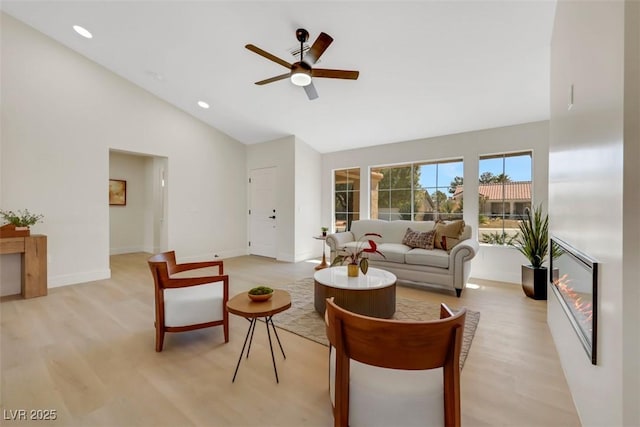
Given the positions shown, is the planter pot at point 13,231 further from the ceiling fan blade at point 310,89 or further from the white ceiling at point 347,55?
the ceiling fan blade at point 310,89

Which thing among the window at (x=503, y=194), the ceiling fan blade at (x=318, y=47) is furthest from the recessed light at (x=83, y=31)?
the window at (x=503, y=194)

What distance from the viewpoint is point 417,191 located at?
526 centimetres

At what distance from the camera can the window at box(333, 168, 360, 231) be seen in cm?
607

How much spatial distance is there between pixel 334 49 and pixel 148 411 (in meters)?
3.62

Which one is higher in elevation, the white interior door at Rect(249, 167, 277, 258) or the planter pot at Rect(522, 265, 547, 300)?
the white interior door at Rect(249, 167, 277, 258)

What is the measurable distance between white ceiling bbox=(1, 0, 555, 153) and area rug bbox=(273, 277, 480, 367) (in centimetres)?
278

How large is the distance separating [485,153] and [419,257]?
6.92 feet

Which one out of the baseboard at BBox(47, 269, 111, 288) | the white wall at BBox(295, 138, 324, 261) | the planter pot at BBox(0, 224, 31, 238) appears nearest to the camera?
the planter pot at BBox(0, 224, 31, 238)

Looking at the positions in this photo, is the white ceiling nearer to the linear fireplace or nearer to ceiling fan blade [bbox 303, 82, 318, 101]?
ceiling fan blade [bbox 303, 82, 318, 101]

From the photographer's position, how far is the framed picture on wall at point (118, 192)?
6.64 metres

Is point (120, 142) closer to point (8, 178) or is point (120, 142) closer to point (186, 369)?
point (8, 178)

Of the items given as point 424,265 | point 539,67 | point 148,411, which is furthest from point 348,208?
point 148,411

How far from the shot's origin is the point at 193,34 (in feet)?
11.3

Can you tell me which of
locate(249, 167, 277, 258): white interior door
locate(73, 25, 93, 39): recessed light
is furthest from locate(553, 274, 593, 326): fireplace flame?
locate(73, 25, 93, 39): recessed light
